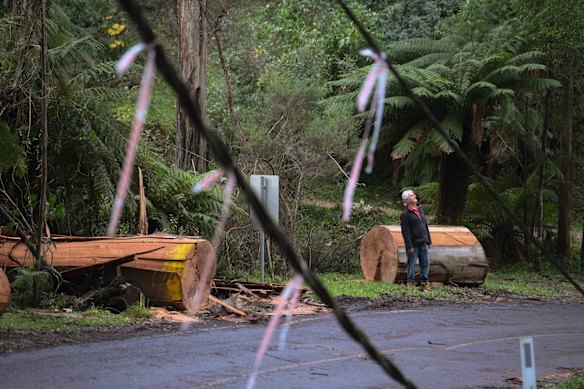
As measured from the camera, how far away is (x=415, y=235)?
16594 millimetres

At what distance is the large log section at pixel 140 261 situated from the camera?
12297 mm

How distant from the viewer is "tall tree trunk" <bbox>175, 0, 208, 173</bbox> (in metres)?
19.6

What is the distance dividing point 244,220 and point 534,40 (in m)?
8.55

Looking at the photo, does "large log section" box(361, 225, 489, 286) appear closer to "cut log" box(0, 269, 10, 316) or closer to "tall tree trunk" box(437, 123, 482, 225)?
"tall tree trunk" box(437, 123, 482, 225)

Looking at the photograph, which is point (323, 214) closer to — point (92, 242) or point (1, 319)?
point (92, 242)

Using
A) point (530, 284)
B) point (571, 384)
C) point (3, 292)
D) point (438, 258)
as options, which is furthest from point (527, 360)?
point (530, 284)

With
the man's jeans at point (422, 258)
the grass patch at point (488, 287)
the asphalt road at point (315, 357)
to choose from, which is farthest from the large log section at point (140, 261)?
the man's jeans at point (422, 258)

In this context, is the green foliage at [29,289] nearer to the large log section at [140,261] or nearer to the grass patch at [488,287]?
the large log section at [140,261]

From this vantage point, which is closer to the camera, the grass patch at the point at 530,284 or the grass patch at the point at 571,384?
the grass patch at the point at 571,384

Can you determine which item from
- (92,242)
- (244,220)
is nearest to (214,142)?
(92,242)

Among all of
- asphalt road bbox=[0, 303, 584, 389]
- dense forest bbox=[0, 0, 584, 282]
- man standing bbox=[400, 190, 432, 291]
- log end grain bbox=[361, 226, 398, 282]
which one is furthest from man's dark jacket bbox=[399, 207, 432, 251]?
asphalt road bbox=[0, 303, 584, 389]

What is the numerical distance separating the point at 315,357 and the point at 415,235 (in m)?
7.59

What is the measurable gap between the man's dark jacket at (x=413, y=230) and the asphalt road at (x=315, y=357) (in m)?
3.72

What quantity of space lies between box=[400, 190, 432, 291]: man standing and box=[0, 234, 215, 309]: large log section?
4.94 m
